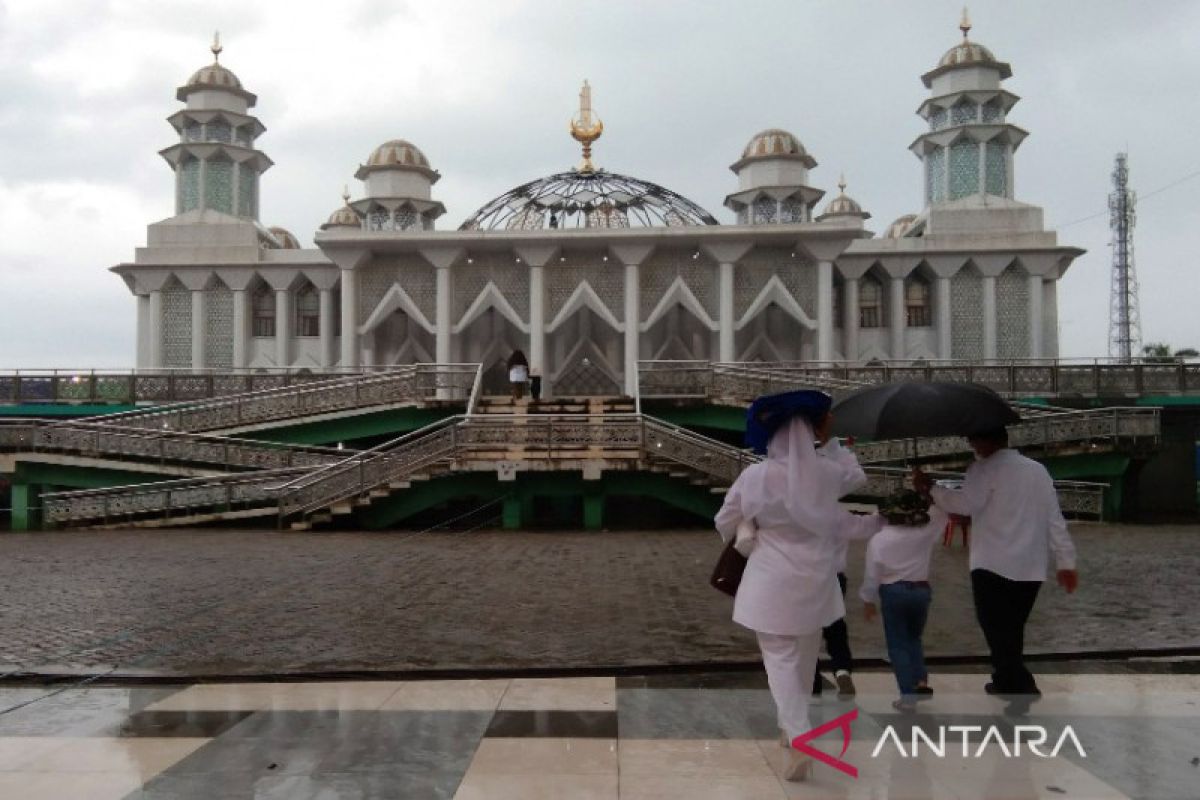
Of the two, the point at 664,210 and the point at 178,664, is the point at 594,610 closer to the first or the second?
the point at 178,664

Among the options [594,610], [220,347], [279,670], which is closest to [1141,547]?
[594,610]

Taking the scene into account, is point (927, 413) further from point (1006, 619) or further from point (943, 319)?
point (943, 319)

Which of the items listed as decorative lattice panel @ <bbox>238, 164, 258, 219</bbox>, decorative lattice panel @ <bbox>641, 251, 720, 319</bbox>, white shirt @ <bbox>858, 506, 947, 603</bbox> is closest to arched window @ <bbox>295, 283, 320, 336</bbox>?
decorative lattice panel @ <bbox>238, 164, 258, 219</bbox>

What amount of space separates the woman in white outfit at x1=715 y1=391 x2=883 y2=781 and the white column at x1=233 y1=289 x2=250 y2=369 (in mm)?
35656

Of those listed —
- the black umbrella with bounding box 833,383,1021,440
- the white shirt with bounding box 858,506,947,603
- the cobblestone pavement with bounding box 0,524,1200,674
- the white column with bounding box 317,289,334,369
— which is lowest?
the cobblestone pavement with bounding box 0,524,1200,674

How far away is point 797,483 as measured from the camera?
4.86 metres

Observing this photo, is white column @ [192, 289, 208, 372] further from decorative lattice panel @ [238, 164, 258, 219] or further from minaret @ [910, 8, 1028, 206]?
minaret @ [910, 8, 1028, 206]

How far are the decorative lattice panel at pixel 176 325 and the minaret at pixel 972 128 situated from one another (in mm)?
30267

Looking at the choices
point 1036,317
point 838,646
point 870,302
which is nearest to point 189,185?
point 870,302

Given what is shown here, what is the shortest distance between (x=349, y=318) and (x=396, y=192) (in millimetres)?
9496

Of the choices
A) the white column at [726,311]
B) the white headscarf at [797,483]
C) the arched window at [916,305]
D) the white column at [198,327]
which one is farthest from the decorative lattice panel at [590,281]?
the white headscarf at [797,483]

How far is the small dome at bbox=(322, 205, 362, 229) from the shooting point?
47.1 m

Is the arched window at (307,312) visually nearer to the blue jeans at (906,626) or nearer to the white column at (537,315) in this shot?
the white column at (537,315)

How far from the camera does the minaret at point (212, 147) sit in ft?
131
